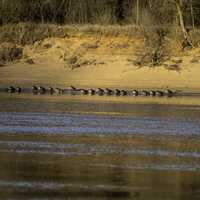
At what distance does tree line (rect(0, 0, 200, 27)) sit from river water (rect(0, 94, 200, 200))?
700 inches

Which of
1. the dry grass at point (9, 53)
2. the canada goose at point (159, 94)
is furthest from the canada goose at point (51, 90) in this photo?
the dry grass at point (9, 53)

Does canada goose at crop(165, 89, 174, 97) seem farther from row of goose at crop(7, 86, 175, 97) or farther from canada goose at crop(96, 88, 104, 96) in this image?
canada goose at crop(96, 88, 104, 96)

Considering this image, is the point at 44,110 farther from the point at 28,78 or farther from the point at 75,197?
the point at 75,197

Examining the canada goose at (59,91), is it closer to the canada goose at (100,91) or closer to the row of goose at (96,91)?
the row of goose at (96,91)

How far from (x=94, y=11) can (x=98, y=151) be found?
35.0 metres

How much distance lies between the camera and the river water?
56.5ft

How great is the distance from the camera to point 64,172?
1897cm

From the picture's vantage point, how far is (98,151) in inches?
Result: 882

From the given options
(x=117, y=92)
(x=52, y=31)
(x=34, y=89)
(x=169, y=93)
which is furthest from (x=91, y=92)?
(x=52, y=31)

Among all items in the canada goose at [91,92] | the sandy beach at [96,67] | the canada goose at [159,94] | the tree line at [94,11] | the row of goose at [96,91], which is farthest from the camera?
the tree line at [94,11]

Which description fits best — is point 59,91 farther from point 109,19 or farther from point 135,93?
point 109,19

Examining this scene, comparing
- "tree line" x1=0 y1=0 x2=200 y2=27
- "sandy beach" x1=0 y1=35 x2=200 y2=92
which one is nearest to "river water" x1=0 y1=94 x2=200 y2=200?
"sandy beach" x1=0 y1=35 x2=200 y2=92

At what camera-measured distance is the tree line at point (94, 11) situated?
54.3 m

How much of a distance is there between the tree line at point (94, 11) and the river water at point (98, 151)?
1777 centimetres
